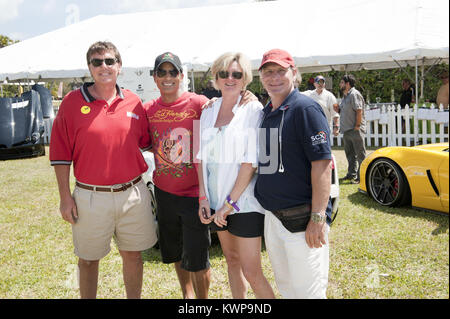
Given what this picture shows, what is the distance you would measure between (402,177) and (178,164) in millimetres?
3719

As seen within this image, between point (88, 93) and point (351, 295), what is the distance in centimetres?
276

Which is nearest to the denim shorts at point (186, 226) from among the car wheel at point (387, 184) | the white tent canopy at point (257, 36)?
the car wheel at point (387, 184)

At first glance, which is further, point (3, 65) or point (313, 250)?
point (3, 65)

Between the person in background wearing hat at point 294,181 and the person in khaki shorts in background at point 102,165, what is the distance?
102 centimetres

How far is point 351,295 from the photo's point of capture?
11.3ft

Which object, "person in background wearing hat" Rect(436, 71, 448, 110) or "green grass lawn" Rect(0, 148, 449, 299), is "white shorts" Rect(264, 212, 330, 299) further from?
"green grass lawn" Rect(0, 148, 449, 299)

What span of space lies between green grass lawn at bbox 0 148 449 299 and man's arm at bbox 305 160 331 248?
1400mm

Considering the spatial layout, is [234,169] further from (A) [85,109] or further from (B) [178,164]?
(A) [85,109]

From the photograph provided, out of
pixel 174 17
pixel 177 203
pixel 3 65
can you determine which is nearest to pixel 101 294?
pixel 177 203

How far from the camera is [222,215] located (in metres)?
2.56

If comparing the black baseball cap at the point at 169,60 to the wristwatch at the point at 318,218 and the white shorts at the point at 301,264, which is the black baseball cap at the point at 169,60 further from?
the wristwatch at the point at 318,218

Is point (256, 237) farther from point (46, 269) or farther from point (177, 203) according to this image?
point (46, 269)

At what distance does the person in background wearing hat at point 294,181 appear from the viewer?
220cm

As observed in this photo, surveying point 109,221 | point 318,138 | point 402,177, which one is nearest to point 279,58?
point 318,138
